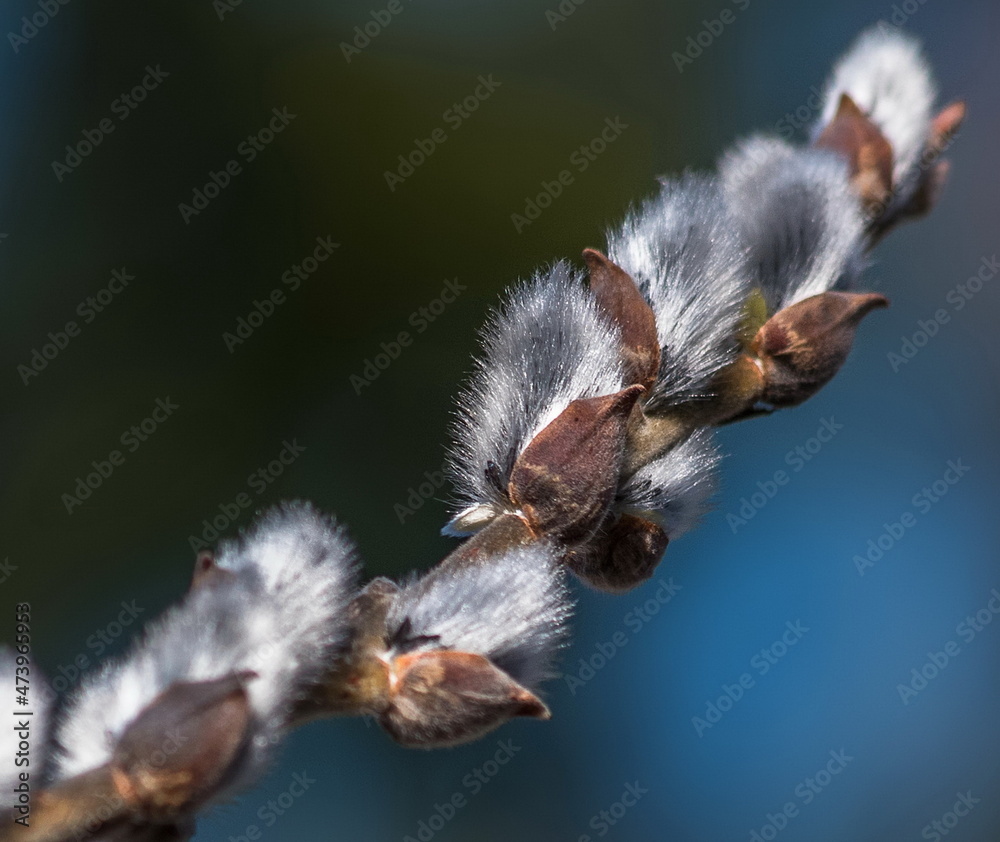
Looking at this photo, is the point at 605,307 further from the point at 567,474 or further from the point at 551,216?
the point at 551,216

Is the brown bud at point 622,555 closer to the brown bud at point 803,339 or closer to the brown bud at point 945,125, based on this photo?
the brown bud at point 803,339

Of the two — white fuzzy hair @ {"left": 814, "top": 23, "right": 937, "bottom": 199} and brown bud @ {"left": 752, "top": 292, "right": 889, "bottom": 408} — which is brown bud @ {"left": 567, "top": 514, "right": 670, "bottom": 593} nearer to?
brown bud @ {"left": 752, "top": 292, "right": 889, "bottom": 408}

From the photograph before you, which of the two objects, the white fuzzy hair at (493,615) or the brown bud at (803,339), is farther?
the brown bud at (803,339)

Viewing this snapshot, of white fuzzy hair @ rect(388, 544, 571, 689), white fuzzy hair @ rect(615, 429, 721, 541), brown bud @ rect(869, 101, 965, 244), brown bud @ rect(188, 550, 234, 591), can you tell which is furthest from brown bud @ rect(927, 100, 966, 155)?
brown bud @ rect(188, 550, 234, 591)

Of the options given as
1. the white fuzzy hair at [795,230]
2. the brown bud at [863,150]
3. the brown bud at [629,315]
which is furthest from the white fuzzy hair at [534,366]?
the brown bud at [863,150]

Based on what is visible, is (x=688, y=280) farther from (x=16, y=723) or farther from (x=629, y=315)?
(x=16, y=723)

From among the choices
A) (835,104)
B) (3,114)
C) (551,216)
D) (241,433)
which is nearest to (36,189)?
(3,114)

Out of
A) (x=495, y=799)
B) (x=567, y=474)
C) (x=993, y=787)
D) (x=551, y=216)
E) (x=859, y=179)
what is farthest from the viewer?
(x=993, y=787)
